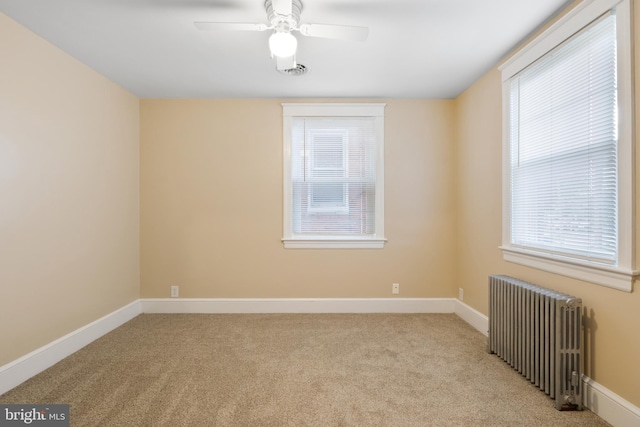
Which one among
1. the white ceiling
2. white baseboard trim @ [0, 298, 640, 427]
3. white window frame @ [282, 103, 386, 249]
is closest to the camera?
the white ceiling

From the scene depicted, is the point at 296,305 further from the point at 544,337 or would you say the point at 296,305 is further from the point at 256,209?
the point at 544,337

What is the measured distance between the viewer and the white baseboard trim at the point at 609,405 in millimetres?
1639

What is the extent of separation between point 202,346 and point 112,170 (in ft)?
6.79

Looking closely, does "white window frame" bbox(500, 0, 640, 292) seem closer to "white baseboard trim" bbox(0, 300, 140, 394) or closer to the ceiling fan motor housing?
the ceiling fan motor housing

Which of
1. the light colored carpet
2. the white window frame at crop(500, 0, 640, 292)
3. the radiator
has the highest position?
the white window frame at crop(500, 0, 640, 292)

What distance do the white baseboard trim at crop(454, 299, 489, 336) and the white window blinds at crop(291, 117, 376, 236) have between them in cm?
132

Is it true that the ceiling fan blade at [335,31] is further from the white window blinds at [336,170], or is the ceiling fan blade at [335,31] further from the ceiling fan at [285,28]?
the white window blinds at [336,170]

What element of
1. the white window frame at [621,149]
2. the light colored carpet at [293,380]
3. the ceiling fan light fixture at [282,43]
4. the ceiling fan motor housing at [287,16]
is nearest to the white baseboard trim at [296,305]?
the light colored carpet at [293,380]

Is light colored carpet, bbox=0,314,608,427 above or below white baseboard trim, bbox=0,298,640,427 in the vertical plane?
below

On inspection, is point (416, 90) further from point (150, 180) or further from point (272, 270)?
point (150, 180)

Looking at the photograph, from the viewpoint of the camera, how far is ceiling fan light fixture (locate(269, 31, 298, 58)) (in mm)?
1807

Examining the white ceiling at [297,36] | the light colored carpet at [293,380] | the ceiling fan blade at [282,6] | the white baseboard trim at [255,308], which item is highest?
the white ceiling at [297,36]

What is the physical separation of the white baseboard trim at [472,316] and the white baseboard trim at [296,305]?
0.12 metres

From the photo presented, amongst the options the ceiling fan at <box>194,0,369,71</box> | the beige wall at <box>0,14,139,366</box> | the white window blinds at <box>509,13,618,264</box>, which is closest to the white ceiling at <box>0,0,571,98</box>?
the ceiling fan at <box>194,0,369,71</box>
